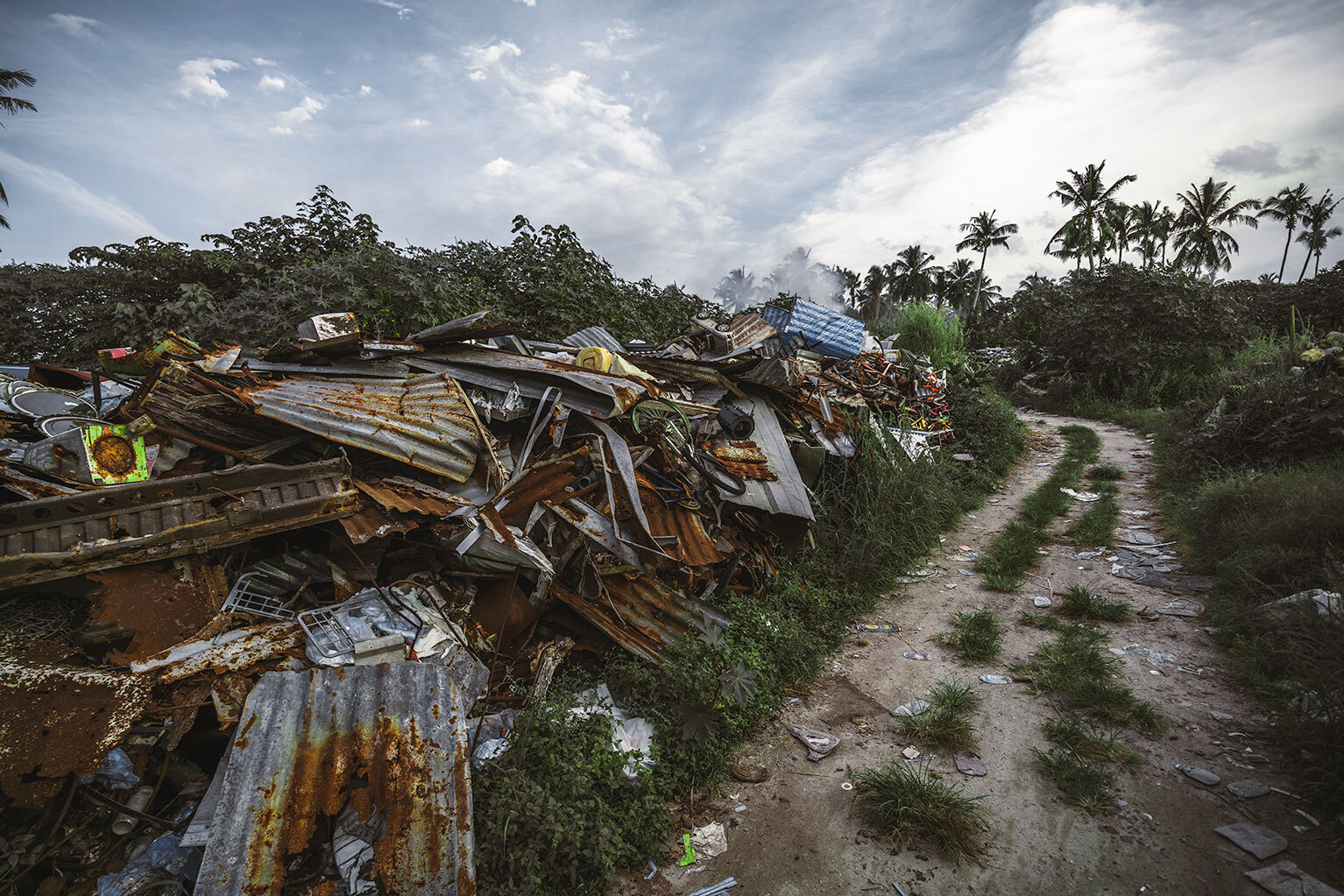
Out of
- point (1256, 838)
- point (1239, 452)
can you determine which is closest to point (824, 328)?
point (1239, 452)

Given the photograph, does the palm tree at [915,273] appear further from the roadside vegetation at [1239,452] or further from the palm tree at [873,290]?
the roadside vegetation at [1239,452]

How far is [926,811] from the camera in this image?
2408mm

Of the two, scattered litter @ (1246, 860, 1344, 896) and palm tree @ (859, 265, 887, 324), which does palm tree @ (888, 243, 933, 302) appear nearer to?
palm tree @ (859, 265, 887, 324)

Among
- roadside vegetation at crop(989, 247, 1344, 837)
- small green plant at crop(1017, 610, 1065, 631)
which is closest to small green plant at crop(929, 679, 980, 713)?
small green plant at crop(1017, 610, 1065, 631)

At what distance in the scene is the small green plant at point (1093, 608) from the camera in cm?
402

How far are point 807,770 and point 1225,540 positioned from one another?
14.4 ft

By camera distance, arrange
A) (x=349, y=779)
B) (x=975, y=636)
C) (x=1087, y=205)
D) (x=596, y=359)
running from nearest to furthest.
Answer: (x=349, y=779), (x=975, y=636), (x=596, y=359), (x=1087, y=205)

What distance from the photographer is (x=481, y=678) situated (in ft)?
8.72

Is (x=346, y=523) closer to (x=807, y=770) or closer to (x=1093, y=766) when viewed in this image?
(x=807, y=770)

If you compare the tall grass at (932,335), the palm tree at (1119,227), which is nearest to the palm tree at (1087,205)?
the palm tree at (1119,227)

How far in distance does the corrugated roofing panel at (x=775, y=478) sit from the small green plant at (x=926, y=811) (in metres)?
2.12

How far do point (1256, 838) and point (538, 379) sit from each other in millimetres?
4321

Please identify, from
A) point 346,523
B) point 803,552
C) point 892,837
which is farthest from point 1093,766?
point 346,523

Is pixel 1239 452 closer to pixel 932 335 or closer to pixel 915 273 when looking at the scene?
pixel 932 335
